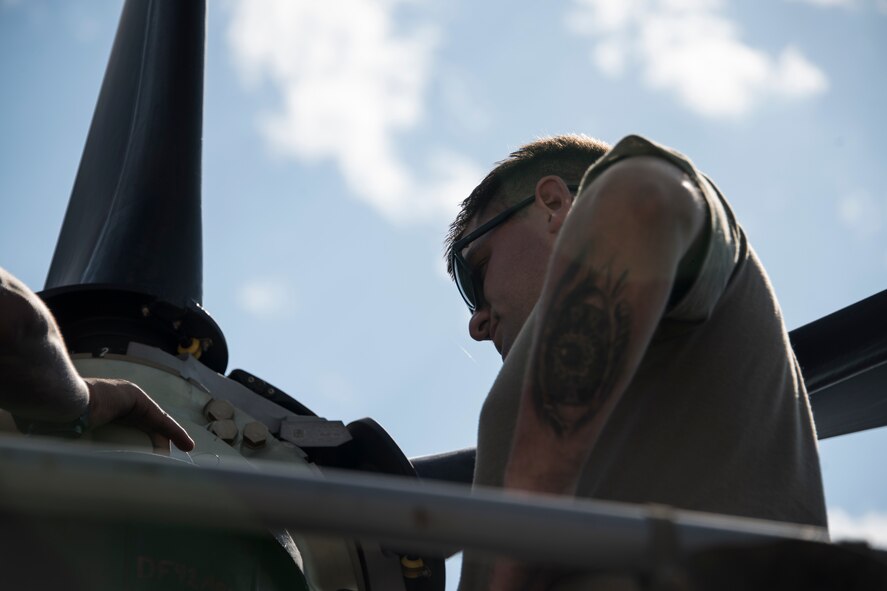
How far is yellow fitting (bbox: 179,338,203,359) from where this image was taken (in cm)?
476

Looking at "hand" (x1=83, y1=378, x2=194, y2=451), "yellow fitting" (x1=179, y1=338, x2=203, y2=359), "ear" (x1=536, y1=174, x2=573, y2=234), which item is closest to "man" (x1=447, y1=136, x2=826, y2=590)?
"ear" (x1=536, y1=174, x2=573, y2=234)

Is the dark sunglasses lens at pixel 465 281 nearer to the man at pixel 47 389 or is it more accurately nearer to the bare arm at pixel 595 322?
the man at pixel 47 389

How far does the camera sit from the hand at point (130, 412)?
11.8 ft

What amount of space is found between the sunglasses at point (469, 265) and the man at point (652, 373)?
1.51m

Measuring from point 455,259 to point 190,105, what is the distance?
2.10 metres

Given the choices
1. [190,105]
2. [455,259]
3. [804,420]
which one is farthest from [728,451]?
[190,105]

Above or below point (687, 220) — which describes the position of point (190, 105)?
above

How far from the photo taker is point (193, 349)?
4.79m

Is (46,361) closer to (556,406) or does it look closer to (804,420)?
(556,406)

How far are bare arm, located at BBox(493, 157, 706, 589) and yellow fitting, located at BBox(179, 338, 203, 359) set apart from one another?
2605 mm

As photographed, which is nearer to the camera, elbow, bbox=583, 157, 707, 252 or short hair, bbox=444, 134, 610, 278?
elbow, bbox=583, 157, 707, 252

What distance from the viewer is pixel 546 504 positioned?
4.99ft

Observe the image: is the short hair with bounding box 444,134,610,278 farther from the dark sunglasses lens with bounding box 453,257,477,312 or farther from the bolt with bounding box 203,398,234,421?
the bolt with bounding box 203,398,234,421

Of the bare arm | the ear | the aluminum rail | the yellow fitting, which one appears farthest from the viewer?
the yellow fitting
